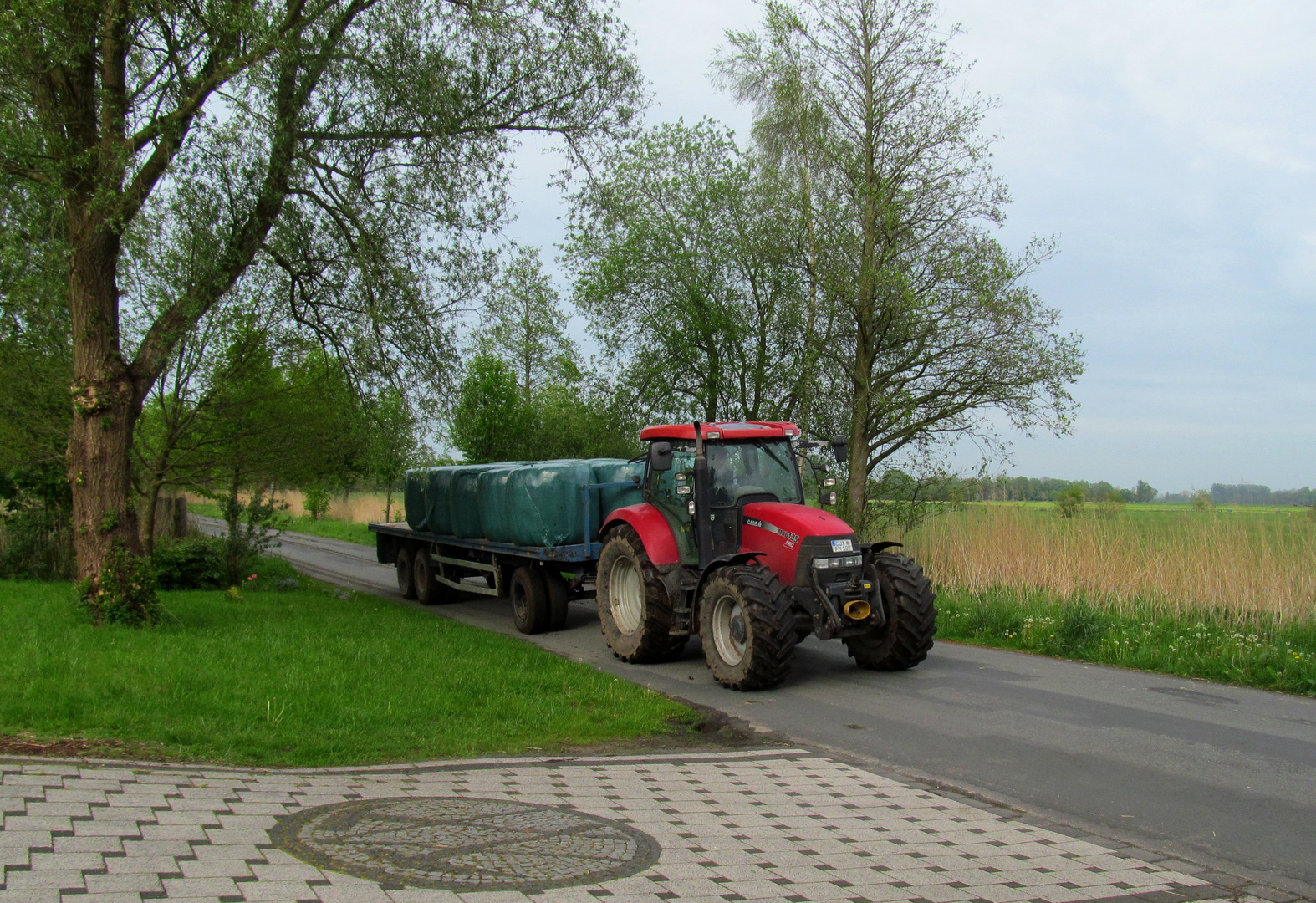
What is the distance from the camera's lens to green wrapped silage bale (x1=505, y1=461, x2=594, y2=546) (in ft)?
45.0

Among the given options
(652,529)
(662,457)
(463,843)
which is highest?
(662,457)

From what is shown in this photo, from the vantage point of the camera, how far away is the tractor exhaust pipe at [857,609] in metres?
9.95

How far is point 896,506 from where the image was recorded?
2167 cm

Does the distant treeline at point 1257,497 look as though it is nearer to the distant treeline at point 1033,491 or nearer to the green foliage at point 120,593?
the distant treeline at point 1033,491

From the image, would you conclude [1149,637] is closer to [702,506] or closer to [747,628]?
[747,628]

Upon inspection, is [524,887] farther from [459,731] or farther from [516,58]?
[516,58]

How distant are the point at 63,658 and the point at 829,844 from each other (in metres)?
7.23

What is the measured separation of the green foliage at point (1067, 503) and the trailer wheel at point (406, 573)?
1073cm

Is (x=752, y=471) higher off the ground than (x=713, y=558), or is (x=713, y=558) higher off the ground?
(x=752, y=471)

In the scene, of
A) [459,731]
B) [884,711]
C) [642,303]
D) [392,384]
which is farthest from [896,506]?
[459,731]

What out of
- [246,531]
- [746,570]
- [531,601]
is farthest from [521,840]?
[246,531]

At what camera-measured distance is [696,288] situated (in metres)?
23.3

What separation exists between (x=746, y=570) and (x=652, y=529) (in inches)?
79.4

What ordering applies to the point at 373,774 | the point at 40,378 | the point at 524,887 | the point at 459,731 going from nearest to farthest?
1. the point at 524,887
2. the point at 373,774
3. the point at 459,731
4. the point at 40,378
